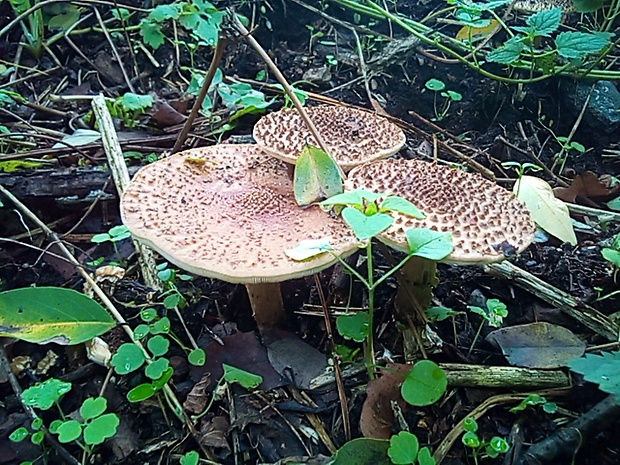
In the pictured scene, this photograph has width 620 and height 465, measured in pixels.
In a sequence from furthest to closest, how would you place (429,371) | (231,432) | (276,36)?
(276,36) → (231,432) → (429,371)

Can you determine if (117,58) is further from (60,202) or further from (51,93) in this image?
(60,202)

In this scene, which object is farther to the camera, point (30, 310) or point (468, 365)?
point (468, 365)

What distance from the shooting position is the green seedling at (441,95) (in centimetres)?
331

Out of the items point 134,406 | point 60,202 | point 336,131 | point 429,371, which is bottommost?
point 134,406

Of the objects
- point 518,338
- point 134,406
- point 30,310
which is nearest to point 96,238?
point 30,310

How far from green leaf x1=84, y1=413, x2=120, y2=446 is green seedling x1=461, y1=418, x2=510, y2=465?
3.48 ft

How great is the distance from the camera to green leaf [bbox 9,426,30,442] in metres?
1.59

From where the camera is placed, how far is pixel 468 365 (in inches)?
71.2

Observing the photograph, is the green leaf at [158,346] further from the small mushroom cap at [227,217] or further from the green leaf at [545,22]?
the green leaf at [545,22]

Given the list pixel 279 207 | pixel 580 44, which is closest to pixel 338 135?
pixel 279 207

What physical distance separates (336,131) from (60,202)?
138 cm

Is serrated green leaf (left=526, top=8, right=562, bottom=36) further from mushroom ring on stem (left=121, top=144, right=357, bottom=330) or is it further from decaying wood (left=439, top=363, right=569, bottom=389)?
decaying wood (left=439, top=363, right=569, bottom=389)

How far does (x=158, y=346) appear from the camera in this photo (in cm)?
177

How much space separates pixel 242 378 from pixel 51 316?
675mm
